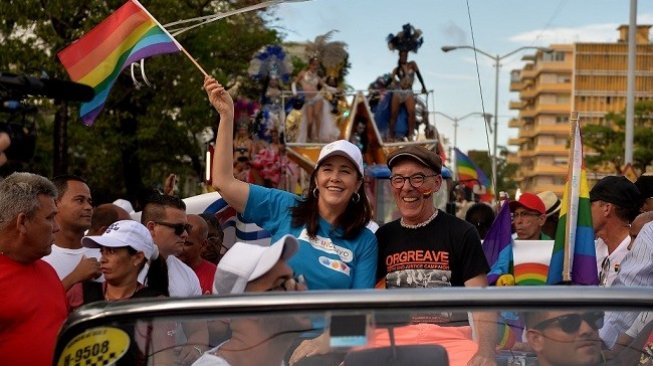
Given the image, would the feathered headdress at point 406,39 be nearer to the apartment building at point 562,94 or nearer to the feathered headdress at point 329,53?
the feathered headdress at point 329,53

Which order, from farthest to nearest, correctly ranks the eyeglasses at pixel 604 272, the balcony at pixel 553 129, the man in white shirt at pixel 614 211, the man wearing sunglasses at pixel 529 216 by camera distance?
the balcony at pixel 553 129
the man wearing sunglasses at pixel 529 216
the man in white shirt at pixel 614 211
the eyeglasses at pixel 604 272

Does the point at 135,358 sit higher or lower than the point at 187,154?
lower

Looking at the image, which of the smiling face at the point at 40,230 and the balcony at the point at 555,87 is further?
the balcony at the point at 555,87

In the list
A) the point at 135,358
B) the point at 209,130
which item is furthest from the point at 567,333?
the point at 209,130

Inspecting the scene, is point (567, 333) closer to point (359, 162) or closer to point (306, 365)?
point (306, 365)

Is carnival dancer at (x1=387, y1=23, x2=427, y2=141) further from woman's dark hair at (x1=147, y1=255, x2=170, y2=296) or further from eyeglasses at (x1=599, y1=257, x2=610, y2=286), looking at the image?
woman's dark hair at (x1=147, y1=255, x2=170, y2=296)

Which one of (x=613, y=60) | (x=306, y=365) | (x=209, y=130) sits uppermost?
(x=613, y=60)

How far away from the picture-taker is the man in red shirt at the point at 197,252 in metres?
8.04

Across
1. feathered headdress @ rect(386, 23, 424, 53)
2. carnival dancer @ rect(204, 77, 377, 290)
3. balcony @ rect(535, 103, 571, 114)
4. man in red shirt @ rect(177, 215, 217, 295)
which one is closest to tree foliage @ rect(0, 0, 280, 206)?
feathered headdress @ rect(386, 23, 424, 53)

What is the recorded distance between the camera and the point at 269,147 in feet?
81.4

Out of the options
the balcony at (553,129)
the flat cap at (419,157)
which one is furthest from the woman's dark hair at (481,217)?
the balcony at (553,129)

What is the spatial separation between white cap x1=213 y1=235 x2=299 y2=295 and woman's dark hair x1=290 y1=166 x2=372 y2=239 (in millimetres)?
1914

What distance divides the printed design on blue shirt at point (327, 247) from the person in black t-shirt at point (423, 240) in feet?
0.84

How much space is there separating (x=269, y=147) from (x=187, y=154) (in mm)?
13070
